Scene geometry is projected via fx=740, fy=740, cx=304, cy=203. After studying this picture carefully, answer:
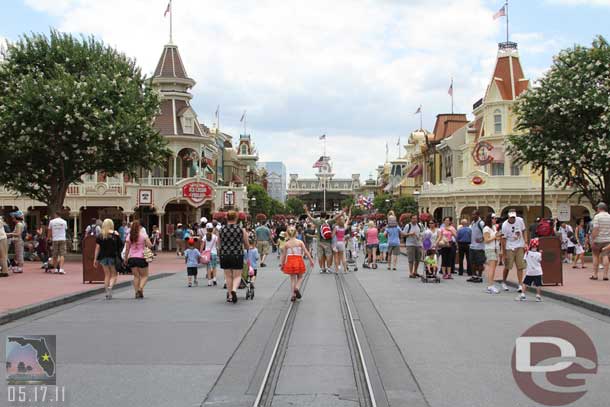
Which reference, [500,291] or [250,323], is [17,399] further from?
[500,291]

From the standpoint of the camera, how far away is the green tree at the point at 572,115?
28.6 meters

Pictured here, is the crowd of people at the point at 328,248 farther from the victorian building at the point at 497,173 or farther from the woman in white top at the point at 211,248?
the victorian building at the point at 497,173

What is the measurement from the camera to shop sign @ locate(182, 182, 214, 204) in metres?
43.2

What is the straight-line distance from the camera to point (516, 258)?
50.2ft

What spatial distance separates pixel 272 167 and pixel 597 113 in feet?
470

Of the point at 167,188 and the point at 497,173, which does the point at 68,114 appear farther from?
the point at 497,173

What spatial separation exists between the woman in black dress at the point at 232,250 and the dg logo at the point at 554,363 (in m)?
5.56

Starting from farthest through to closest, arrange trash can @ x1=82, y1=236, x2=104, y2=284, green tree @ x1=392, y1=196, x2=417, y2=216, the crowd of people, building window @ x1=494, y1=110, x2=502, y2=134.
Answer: green tree @ x1=392, y1=196, x2=417, y2=216
building window @ x1=494, y1=110, x2=502, y2=134
trash can @ x1=82, y1=236, x2=104, y2=284
the crowd of people

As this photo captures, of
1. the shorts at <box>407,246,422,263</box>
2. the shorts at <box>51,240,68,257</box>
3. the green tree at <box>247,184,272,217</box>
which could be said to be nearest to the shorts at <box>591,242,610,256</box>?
the shorts at <box>407,246,422,263</box>

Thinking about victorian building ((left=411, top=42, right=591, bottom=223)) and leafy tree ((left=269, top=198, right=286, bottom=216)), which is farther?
leafy tree ((left=269, top=198, right=286, bottom=216))

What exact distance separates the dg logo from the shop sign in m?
34.2

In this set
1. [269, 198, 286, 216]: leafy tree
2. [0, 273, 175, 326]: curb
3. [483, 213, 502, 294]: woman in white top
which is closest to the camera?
[0, 273, 175, 326]: curb

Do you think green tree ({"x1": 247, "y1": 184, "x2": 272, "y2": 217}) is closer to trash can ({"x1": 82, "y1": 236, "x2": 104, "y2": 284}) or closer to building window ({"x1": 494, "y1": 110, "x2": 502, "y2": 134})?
building window ({"x1": 494, "y1": 110, "x2": 502, "y2": 134})

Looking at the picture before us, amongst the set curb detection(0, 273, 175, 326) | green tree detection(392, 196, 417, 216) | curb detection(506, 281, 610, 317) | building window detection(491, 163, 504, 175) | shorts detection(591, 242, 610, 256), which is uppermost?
building window detection(491, 163, 504, 175)
